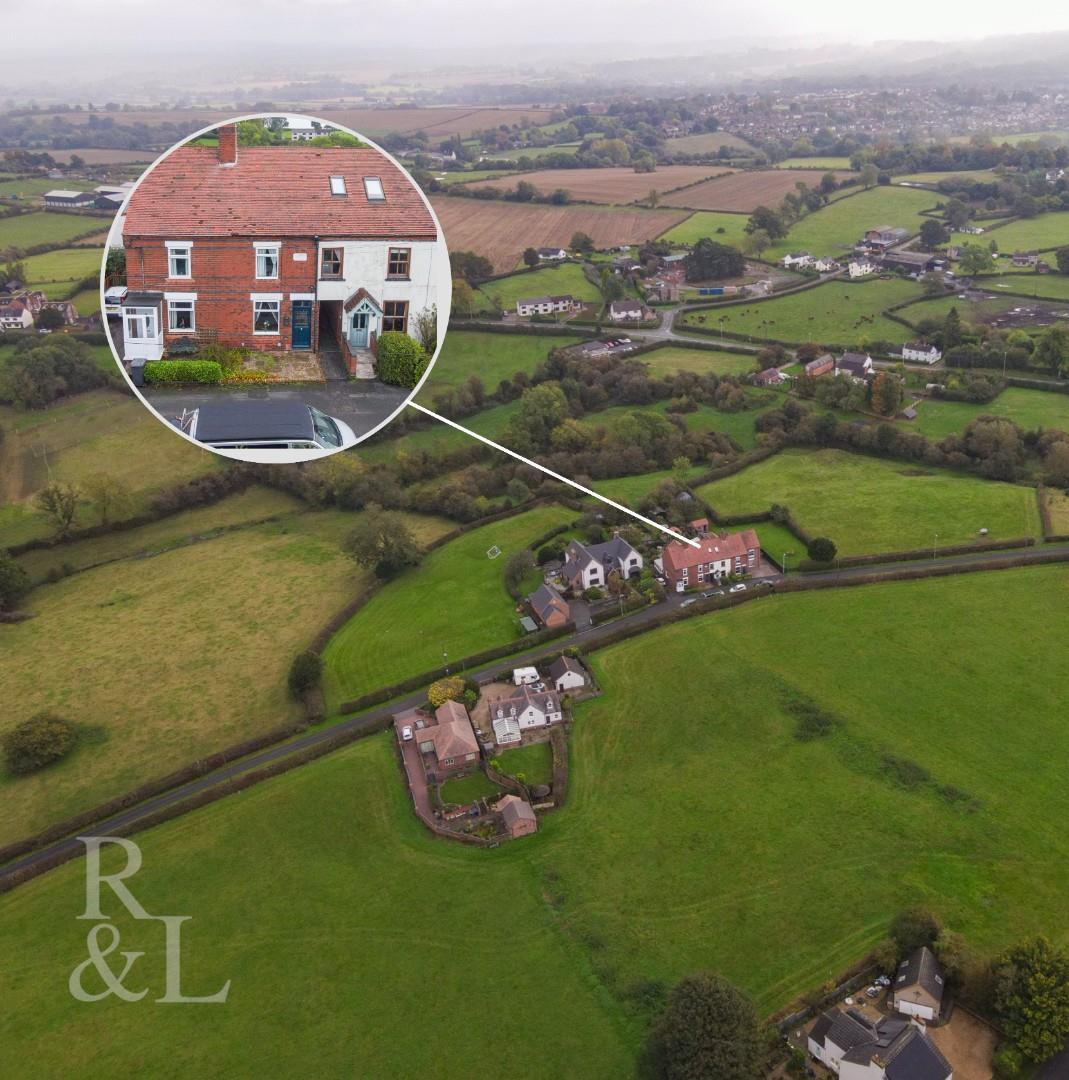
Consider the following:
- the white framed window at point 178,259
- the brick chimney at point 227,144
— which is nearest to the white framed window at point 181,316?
the white framed window at point 178,259

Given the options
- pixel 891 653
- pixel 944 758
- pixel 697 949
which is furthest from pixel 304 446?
pixel 891 653

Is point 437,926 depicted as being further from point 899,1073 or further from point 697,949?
point 899,1073

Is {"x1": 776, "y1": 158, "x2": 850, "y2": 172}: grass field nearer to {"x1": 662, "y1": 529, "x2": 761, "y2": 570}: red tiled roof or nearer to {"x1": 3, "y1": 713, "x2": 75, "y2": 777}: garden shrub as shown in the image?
{"x1": 662, "y1": 529, "x2": 761, "y2": 570}: red tiled roof

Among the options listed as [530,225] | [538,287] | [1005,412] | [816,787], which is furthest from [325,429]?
[530,225]

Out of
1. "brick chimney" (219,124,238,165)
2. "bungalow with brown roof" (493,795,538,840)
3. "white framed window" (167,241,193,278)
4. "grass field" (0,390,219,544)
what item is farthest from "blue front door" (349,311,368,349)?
"grass field" (0,390,219,544)

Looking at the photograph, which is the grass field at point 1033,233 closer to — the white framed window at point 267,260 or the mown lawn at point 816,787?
the mown lawn at point 816,787
